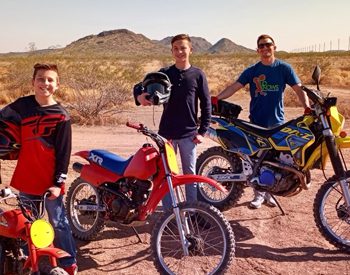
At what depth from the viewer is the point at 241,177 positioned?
199 inches

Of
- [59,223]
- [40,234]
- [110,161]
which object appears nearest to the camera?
[40,234]

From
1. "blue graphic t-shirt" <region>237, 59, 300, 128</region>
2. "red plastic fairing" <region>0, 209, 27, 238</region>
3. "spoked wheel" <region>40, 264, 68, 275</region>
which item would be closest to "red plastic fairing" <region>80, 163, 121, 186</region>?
"red plastic fairing" <region>0, 209, 27, 238</region>

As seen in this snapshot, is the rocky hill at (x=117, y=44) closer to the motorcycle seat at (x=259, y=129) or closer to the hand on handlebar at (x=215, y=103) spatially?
the hand on handlebar at (x=215, y=103)

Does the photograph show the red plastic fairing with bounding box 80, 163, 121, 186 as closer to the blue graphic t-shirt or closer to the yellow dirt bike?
the yellow dirt bike

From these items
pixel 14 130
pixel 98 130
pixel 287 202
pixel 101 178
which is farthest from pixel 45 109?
pixel 98 130

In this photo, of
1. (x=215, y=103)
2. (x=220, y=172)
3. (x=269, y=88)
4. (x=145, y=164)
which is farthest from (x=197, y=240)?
(x=269, y=88)

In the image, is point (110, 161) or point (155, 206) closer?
point (155, 206)

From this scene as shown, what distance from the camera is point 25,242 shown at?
10.1ft

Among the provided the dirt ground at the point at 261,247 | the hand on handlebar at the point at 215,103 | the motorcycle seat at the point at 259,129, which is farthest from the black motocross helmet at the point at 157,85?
the hand on handlebar at the point at 215,103

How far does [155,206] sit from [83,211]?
3.09ft

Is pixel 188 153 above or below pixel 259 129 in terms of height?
below

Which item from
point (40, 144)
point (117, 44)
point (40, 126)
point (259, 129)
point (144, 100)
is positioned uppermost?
point (117, 44)

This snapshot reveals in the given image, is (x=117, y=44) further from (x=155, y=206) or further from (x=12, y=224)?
(x=12, y=224)

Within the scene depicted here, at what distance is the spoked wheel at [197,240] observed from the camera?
347cm
